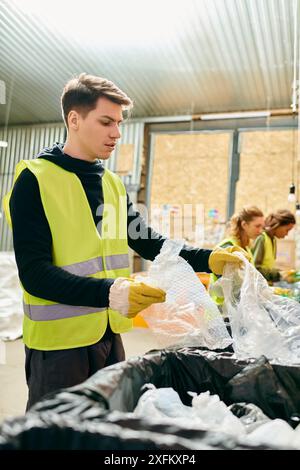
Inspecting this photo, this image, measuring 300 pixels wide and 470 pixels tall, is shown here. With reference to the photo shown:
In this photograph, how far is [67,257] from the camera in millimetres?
1183

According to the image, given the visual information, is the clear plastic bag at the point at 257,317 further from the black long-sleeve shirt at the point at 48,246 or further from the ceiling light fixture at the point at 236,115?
the ceiling light fixture at the point at 236,115

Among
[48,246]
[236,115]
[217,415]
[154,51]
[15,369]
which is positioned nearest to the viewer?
[217,415]

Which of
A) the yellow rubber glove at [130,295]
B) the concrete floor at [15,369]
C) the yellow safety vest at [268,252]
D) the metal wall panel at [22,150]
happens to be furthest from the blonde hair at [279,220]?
the yellow rubber glove at [130,295]

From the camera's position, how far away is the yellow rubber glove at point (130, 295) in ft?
3.08

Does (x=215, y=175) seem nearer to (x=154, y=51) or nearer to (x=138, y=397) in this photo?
(x=154, y=51)

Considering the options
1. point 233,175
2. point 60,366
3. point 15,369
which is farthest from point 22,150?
point 60,366

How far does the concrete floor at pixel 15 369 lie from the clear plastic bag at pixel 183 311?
706mm

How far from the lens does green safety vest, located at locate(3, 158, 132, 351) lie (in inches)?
46.2

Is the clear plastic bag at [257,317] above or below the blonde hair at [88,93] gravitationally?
below

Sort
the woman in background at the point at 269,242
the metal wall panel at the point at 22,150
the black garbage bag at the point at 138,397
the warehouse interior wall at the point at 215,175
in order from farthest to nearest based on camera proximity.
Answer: the warehouse interior wall at the point at 215,175 → the metal wall panel at the point at 22,150 → the woman in background at the point at 269,242 → the black garbage bag at the point at 138,397

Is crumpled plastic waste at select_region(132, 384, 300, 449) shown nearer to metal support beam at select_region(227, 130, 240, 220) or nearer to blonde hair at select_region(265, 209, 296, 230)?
blonde hair at select_region(265, 209, 296, 230)

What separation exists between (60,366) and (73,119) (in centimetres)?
77
